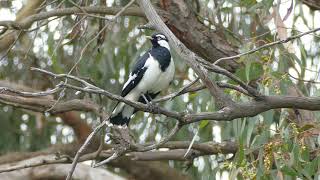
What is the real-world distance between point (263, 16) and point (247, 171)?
1.14 metres

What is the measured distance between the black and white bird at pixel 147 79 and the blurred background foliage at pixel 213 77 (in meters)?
0.20

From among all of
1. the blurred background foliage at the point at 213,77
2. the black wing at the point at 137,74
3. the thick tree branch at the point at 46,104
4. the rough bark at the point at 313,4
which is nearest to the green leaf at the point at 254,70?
the blurred background foliage at the point at 213,77

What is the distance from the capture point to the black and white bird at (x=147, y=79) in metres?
3.46

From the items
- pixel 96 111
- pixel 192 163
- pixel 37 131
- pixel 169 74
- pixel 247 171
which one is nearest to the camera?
pixel 247 171

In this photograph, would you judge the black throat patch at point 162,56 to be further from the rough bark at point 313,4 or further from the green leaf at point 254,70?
the rough bark at point 313,4

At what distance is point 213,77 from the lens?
3736mm

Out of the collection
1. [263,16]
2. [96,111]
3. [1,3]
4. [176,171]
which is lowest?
[176,171]

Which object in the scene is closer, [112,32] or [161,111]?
[161,111]

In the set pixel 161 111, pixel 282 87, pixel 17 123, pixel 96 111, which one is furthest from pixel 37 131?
pixel 161 111

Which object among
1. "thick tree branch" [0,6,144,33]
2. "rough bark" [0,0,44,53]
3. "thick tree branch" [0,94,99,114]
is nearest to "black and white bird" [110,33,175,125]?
"thick tree branch" [0,94,99,114]

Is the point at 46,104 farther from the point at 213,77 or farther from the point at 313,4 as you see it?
the point at 313,4

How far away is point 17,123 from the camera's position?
5441 millimetres

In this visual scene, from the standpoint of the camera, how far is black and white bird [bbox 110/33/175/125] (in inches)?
136

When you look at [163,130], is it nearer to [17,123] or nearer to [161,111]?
[17,123]
